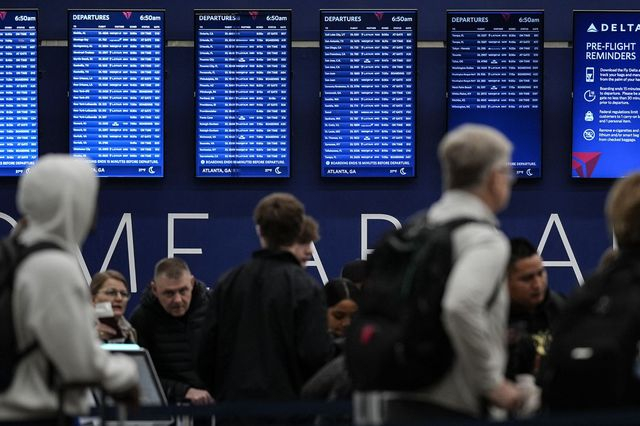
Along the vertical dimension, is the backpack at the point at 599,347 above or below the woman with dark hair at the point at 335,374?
above

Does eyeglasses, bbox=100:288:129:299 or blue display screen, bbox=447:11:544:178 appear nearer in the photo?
eyeglasses, bbox=100:288:129:299

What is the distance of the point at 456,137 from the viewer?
3885mm

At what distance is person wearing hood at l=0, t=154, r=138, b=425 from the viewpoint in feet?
11.6

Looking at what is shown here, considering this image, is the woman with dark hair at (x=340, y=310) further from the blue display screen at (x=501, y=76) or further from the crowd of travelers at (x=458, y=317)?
the blue display screen at (x=501, y=76)

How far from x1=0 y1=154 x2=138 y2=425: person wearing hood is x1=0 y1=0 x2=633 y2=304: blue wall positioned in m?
5.18

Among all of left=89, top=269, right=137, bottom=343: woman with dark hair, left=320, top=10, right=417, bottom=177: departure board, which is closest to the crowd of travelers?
left=89, top=269, right=137, bottom=343: woman with dark hair

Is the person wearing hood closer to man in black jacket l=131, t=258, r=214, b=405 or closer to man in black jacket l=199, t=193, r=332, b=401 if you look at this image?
man in black jacket l=199, t=193, r=332, b=401

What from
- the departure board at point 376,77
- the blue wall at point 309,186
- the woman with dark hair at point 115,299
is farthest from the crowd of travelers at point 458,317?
the blue wall at point 309,186

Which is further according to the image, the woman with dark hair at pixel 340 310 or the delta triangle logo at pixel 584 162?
the delta triangle logo at pixel 584 162

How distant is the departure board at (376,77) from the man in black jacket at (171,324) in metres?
2.09

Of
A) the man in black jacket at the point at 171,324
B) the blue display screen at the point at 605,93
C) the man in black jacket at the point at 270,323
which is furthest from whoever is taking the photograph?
the blue display screen at the point at 605,93

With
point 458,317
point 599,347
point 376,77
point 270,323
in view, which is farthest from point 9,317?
point 376,77

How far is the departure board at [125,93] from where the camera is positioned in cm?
891

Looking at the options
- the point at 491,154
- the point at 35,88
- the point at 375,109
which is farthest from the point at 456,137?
the point at 35,88
